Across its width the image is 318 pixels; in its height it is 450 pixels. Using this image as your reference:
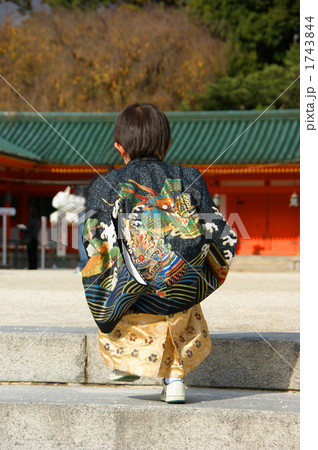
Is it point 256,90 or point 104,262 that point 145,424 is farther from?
point 256,90

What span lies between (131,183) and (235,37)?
62.1 ft

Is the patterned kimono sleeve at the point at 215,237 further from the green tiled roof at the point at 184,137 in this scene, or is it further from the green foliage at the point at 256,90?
the green foliage at the point at 256,90

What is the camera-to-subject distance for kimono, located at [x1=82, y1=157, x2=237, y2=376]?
2.42m

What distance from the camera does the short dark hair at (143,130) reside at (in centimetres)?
253

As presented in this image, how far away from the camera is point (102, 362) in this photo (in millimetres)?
2848

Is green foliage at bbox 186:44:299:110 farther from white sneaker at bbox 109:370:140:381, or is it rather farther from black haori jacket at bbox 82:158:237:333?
white sneaker at bbox 109:370:140:381

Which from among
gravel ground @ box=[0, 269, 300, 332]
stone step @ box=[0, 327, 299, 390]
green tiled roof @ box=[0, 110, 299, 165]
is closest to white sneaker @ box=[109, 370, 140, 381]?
stone step @ box=[0, 327, 299, 390]

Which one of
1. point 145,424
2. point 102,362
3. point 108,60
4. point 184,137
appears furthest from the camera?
point 108,60

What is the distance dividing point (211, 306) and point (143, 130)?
10.1 ft

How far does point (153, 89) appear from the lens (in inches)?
808

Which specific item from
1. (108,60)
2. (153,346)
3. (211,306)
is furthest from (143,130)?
(108,60)

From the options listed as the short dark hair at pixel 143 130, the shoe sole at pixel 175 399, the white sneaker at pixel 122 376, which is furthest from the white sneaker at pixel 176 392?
the short dark hair at pixel 143 130
